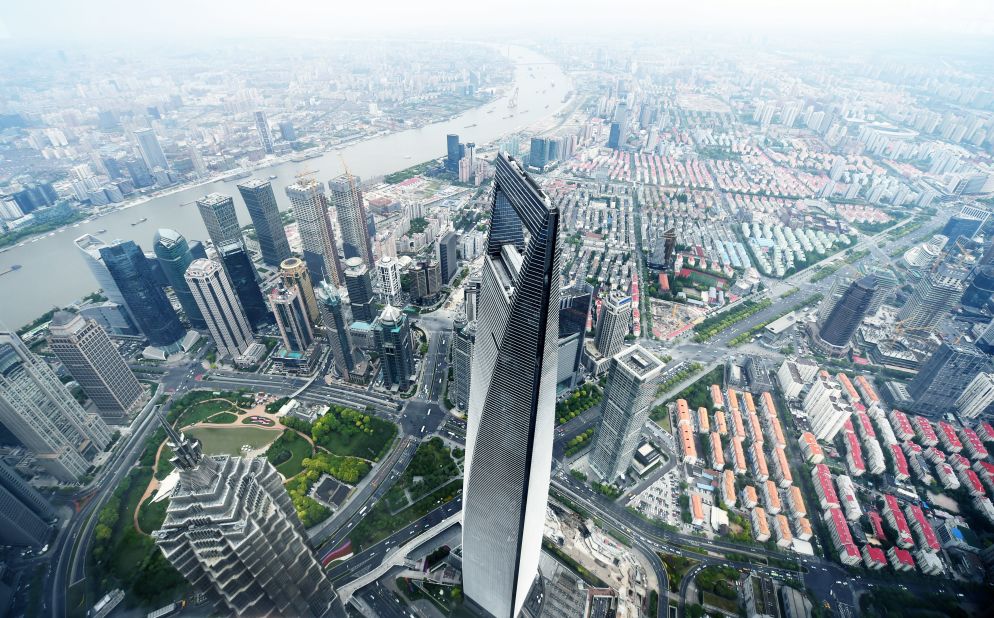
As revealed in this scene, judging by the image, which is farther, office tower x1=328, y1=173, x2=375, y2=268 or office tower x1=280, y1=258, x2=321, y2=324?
office tower x1=328, y1=173, x2=375, y2=268

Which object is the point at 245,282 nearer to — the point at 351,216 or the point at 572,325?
the point at 351,216

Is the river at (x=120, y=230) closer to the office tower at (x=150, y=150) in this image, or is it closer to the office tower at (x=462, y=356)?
the office tower at (x=150, y=150)

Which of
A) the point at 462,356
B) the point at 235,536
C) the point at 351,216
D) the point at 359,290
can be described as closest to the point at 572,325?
the point at 462,356

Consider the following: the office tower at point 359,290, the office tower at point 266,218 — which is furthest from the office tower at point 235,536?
the office tower at point 266,218

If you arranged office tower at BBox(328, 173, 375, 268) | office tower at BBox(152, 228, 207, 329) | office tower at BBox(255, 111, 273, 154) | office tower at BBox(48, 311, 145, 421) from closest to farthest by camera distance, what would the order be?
office tower at BBox(48, 311, 145, 421) → office tower at BBox(152, 228, 207, 329) → office tower at BBox(328, 173, 375, 268) → office tower at BBox(255, 111, 273, 154)

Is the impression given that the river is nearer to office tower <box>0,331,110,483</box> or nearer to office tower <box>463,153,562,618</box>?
office tower <box>0,331,110,483</box>

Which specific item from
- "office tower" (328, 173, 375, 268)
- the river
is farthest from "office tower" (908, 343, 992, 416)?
the river
